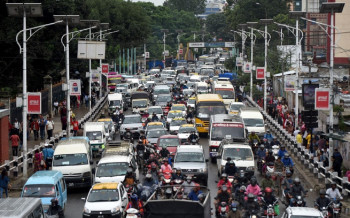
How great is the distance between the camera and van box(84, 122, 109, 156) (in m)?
42.7

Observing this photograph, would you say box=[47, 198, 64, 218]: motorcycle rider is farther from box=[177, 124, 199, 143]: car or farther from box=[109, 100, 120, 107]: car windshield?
box=[109, 100, 120, 107]: car windshield

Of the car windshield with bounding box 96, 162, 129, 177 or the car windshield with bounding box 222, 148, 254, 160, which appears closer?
the car windshield with bounding box 96, 162, 129, 177

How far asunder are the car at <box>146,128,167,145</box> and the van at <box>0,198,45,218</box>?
21677 millimetres

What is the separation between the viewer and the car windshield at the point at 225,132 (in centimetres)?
3934

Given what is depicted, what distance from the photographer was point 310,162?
35.9 m

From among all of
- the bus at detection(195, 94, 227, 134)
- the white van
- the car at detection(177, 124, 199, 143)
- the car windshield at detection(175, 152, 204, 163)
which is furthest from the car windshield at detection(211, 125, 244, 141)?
the bus at detection(195, 94, 227, 134)

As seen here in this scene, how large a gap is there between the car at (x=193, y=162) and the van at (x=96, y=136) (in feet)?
33.7

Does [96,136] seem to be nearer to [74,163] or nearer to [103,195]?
[74,163]

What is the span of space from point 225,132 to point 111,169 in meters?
10.2

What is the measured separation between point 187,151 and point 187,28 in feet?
530

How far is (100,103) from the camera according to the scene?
70.8 meters

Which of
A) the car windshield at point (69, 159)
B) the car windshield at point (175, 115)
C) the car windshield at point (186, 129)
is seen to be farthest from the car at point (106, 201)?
the car windshield at point (175, 115)

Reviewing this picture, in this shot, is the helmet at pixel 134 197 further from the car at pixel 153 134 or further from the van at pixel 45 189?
the car at pixel 153 134

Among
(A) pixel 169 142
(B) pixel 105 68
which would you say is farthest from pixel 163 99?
(A) pixel 169 142
